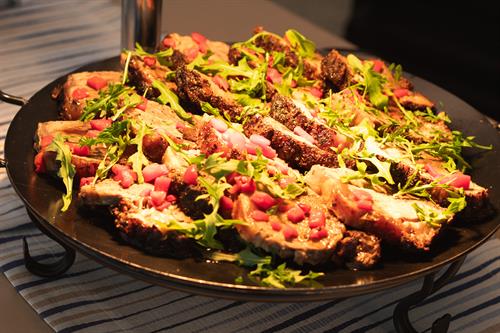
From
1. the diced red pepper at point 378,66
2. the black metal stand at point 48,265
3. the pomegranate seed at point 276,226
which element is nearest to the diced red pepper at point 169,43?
the diced red pepper at point 378,66

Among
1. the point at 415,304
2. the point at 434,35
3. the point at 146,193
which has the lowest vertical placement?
the point at 434,35

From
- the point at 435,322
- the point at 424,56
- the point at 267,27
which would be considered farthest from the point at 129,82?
the point at 424,56

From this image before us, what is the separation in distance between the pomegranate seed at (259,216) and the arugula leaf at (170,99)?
0.81 meters

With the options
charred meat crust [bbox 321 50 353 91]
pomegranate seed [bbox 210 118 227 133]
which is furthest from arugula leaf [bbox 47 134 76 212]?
charred meat crust [bbox 321 50 353 91]

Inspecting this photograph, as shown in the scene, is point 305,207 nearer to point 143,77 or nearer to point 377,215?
point 377,215

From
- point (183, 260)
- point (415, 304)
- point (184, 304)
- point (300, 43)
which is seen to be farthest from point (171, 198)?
point (300, 43)

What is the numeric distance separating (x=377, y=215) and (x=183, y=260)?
71cm

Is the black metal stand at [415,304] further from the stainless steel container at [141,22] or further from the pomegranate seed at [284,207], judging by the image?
the stainless steel container at [141,22]

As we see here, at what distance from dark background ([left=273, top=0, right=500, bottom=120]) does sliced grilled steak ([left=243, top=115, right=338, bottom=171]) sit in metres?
4.13

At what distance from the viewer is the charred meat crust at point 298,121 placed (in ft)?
10.0

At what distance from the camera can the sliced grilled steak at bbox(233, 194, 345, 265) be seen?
2430 millimetres

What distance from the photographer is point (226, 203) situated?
8.29ft

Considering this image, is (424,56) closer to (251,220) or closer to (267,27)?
(267,27)

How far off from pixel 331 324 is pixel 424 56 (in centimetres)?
490
